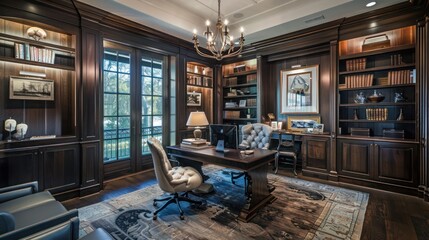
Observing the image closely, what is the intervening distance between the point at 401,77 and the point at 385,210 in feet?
7.38

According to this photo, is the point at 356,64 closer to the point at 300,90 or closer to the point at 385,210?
the point at 300,90

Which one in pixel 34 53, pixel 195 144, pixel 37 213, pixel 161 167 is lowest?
pixel 37 213

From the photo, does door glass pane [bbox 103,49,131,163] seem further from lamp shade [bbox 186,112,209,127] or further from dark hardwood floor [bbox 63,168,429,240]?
lamp shade [bbox 186,112,209,127]

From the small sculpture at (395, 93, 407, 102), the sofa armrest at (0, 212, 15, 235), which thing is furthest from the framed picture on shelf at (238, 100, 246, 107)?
the sofa armrest at (0, 212, 15, 235)

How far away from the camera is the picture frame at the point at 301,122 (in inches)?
183

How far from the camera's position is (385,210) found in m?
2.76

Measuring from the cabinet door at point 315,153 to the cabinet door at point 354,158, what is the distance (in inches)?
8.9

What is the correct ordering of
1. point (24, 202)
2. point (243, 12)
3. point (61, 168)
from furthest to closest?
1. point (243, 12)
2. point (61, 168)
3. point (24, 202)

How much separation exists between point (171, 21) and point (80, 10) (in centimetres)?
152

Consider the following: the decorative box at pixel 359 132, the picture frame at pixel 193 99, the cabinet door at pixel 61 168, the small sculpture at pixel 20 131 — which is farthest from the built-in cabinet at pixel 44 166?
the decorative box at pixel 359 132

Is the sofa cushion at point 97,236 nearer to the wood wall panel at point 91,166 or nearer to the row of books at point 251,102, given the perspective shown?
the wood wall panel at point 91,166

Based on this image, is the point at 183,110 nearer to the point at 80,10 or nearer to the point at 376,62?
the point at 80,10

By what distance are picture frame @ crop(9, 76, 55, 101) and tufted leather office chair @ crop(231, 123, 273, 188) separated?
3.25 m

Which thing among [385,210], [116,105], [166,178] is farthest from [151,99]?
[385,210]
